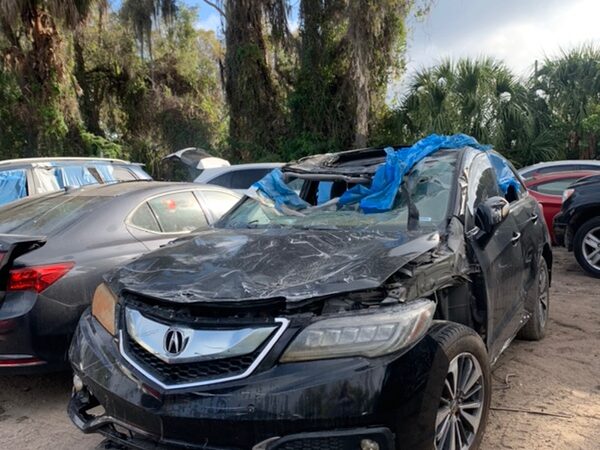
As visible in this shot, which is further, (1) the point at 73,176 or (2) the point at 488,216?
(1) the point at 73,176

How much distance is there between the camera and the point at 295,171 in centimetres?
424

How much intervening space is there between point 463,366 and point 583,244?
17.9 feet

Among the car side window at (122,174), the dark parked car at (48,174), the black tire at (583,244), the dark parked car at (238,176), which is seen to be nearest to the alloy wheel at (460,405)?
the black tire at (583,244)

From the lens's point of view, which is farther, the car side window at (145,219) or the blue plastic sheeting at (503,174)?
the car side window at (145,219)

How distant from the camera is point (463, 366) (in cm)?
268

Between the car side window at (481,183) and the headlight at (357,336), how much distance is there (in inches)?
52.0

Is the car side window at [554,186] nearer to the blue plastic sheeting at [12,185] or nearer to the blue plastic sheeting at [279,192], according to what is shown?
the blue plastic sheeting at [279,192]

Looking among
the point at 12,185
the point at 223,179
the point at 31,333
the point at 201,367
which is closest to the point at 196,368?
the point at 201,367

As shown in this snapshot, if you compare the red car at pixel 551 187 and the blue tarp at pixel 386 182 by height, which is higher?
the blue tarp at pixel 386 182

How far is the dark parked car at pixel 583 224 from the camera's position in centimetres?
715

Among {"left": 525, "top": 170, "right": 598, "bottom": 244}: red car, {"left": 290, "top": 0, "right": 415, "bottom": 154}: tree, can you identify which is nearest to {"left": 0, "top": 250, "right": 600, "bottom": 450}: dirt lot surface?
{"left": 525, "top": 170, "right": 598, "bottom": 244}: red car

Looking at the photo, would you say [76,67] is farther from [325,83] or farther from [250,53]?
[325,83]

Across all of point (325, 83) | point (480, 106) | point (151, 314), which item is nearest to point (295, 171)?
point (151, 314)

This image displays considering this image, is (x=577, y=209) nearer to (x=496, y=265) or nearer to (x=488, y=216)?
(x=496, y=265)
